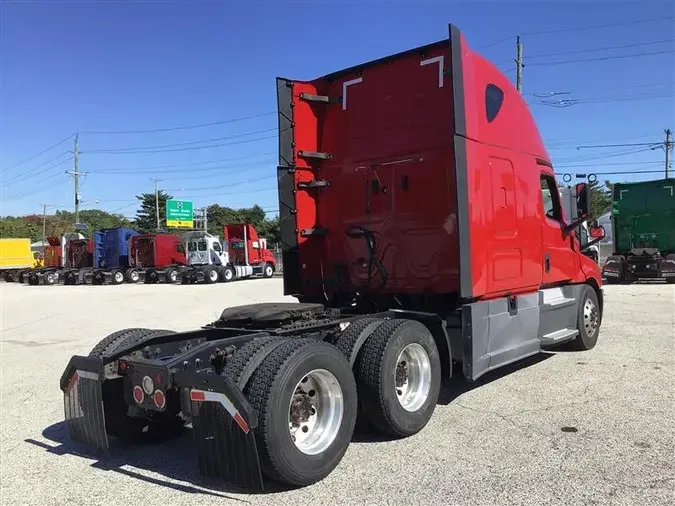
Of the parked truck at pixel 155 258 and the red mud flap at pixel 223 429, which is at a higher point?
the parked truck at pixel 155 258

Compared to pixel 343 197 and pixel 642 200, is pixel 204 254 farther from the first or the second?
pixel 343 197

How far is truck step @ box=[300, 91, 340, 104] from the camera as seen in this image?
6.66 metres

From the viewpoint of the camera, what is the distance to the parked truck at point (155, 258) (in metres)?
35.2

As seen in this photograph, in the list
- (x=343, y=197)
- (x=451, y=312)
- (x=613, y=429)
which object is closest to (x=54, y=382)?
(x=343, y=197)

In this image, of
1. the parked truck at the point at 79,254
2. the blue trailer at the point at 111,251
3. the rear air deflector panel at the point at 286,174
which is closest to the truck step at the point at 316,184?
the rear air deflector panel at the point at 286,174

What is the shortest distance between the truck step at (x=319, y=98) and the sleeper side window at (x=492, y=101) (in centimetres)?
180

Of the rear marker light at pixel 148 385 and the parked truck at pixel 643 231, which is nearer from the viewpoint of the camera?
the rear marker light at pixel 148 385

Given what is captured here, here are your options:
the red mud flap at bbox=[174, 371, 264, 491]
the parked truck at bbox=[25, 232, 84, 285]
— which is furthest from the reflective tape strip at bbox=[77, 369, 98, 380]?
the parked truck at bbox=[25, 232, 84, 285]

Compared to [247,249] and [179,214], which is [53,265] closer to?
[247,249]

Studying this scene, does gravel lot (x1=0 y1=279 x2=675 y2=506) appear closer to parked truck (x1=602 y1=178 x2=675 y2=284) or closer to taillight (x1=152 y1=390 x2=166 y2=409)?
taillight (x1=152 y1=390 x2=166 y2=409)

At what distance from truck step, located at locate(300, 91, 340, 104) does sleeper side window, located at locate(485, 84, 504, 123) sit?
1.80 metres

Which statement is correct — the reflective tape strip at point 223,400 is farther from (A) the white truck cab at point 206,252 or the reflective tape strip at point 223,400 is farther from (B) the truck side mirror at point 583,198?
(A) the white truck cab at point 206,252

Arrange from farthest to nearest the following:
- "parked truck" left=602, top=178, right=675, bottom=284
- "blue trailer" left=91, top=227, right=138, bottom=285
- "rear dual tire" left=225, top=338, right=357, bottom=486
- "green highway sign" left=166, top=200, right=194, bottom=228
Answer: "green highway sign" left=166, top=200, right=194, bottom=228 → "blue trailer" left=91, top=227, right=138, bottom=285 → "parked truck" left=602, top=178, right=675, bottom=284 → "rear dual tire" left=225, top=338, right=357, bottom=486

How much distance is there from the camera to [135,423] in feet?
15.5
